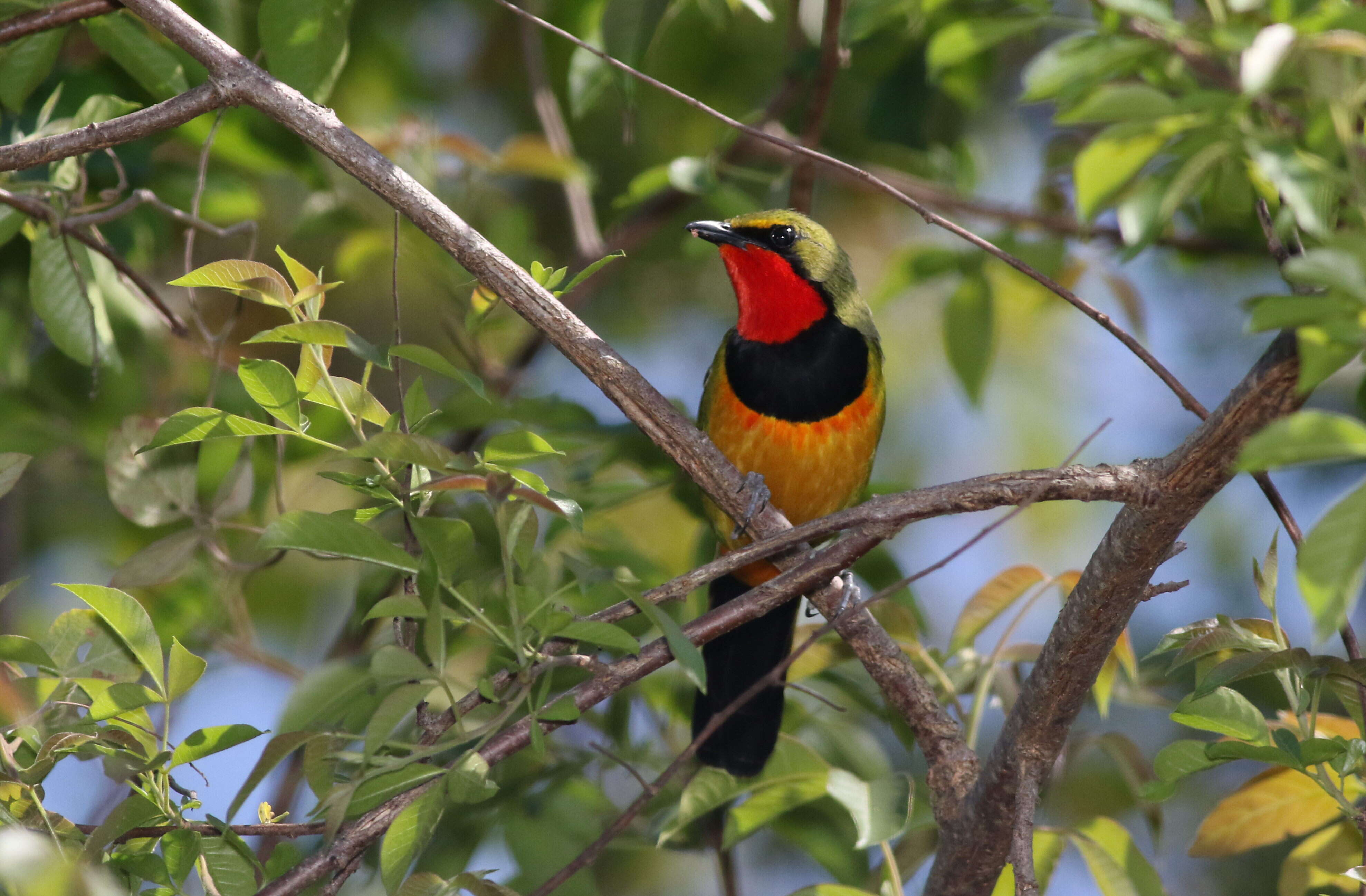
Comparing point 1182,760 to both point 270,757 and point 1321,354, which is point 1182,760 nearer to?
point 1321,354

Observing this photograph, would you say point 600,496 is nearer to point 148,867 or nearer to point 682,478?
point 682,478

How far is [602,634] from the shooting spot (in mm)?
2152

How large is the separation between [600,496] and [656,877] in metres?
3.23

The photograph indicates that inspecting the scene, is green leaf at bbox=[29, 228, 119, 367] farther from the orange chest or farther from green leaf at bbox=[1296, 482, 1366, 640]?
green leaf at bbox=[1296, 482, 1366, 640]

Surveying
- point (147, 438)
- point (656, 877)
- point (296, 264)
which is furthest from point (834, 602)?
point (656, 877)

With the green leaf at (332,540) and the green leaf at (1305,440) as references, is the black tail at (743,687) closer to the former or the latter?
the green leaf at (332,540)

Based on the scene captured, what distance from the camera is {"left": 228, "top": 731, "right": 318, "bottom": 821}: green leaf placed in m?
2.18

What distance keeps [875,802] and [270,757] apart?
1364 mm

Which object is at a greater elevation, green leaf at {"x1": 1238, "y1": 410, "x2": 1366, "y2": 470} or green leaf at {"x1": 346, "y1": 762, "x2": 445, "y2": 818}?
green leaf at {"x1": 1238, "y1": 410, "x2": 1366, "y2": 470}

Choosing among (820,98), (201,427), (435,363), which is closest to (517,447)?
(435,363)

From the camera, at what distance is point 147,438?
123 inches

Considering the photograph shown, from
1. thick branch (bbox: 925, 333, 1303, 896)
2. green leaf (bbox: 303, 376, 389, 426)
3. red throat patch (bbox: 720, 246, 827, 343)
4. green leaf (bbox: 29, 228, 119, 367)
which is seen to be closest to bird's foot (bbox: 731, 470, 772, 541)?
red throat patch (bbox: 720, 246, 827, 343)

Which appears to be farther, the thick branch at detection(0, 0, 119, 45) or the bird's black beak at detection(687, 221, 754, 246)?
the bird's black beak at detection(687, 221, 754, 246)

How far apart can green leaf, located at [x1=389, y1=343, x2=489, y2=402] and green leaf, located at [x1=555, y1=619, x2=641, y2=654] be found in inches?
17.3
